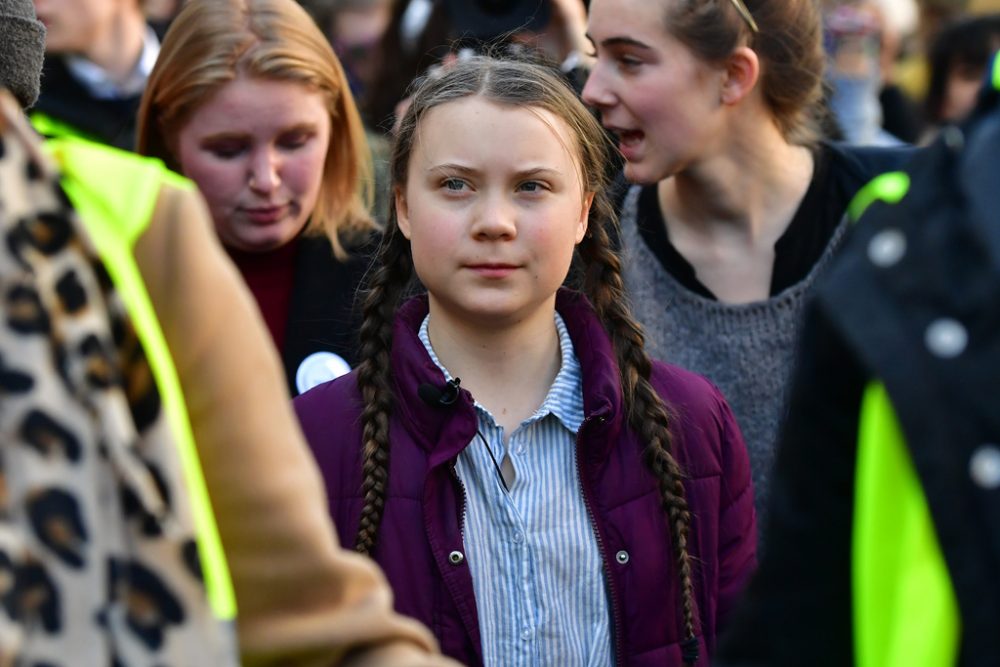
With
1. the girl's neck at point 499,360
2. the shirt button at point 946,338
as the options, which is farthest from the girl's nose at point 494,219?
the shirt button at point 946,338

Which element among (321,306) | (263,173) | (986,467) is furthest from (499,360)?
(986,467)

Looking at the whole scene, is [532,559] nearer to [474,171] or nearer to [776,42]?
[474,171]

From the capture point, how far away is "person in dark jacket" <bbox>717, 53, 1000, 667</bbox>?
1.29m

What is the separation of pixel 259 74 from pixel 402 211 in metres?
0.64

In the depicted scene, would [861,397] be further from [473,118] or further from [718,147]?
[718,147]

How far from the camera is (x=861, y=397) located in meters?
1.39

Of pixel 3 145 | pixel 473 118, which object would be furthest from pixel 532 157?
pixel 3 145

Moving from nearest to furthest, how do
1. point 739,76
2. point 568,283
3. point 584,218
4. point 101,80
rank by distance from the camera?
point 584,218 → point 568,283 → point 739,76 → point 101,80

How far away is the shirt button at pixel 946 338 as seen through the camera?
51.4 inches

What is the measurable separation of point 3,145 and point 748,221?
7.80 ft

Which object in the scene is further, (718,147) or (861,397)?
(718,147)

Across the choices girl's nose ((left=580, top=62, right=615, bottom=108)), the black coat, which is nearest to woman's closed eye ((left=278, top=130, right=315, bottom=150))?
the black coat

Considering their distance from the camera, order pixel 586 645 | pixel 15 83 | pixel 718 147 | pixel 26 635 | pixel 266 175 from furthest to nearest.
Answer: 1. pixel 718 147
2. pixel 266 175
3. pixel 586 645
4. pixel 15 83
5. pixel 26 635

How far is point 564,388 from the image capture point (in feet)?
8.46
